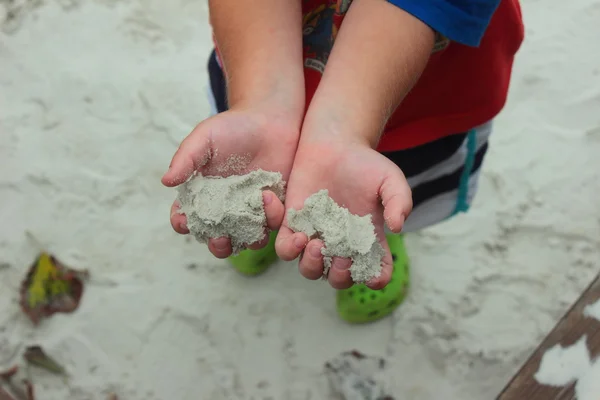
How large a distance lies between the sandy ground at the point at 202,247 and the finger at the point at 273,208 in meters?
0.68

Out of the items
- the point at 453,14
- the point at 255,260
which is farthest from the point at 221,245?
the point at 255,260

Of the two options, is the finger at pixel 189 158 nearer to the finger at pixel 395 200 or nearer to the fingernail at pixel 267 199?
the fingernail at pixel 267 199

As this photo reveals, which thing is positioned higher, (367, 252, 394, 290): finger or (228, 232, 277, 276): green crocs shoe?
(367, 252, 394, 290): finger

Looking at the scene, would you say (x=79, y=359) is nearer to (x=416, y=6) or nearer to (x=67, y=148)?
(x=67, y=148)

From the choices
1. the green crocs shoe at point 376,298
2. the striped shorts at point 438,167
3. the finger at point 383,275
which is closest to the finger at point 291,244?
the finger at point 383,275

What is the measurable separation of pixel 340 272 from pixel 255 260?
2.27ft

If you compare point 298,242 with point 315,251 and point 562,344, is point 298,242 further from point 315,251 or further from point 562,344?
point 562,344

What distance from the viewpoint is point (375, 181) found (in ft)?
2.64

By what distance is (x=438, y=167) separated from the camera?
1.16 m

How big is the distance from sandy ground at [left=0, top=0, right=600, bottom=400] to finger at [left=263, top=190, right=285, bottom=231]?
0.68m

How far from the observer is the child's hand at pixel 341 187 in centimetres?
80

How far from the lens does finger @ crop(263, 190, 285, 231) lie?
2.81 feet

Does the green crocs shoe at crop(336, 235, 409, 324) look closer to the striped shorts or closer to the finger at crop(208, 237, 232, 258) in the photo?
the striped shorts

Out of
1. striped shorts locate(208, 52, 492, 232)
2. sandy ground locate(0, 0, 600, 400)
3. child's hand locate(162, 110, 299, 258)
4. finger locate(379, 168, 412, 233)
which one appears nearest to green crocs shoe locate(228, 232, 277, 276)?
sandy ground locate(0, 0, 600, 400)
